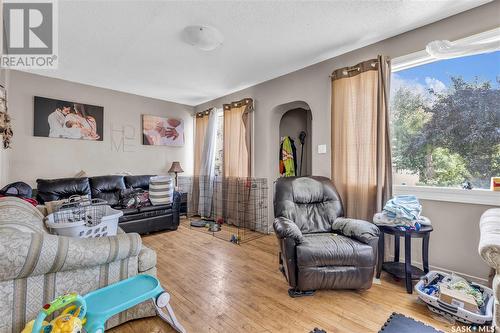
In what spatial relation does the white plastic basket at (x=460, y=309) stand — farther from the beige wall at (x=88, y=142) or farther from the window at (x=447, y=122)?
the beige wall at (x=88, y=142)

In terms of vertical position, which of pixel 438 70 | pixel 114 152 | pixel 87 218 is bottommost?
pixel 87 218

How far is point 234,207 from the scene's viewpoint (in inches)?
169

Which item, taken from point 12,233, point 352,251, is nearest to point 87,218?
point 12,233

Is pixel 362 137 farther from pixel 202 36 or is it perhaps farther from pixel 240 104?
pixel 240 104

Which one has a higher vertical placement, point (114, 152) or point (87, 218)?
point (114, 152)

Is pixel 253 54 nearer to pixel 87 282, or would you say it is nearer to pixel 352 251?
pixel 352 251

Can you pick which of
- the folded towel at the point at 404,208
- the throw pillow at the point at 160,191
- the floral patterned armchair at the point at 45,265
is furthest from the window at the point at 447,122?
the throw pillow at the point at 160,191

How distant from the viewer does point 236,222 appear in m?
4.20

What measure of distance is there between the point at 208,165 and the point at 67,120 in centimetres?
246

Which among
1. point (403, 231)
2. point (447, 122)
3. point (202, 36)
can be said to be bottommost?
point (403, 231)

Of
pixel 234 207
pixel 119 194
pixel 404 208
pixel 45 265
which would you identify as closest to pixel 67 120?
pixel 119 194

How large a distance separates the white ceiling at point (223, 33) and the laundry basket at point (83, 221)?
5.85 ft

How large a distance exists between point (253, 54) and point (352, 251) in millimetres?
2489

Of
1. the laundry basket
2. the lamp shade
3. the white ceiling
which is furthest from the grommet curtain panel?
the laundry basket
